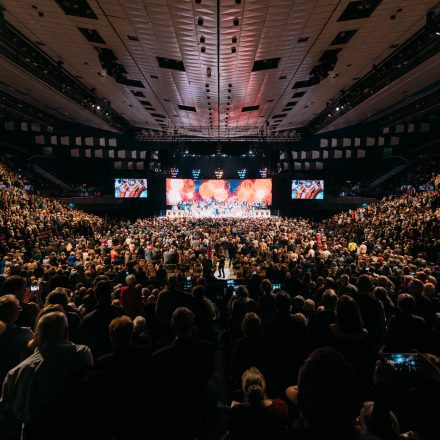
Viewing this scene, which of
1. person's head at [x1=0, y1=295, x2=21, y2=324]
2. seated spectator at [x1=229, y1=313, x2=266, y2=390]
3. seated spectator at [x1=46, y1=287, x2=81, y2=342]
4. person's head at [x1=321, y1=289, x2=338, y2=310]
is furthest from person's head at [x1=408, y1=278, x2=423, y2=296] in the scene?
person's head at [x1=0, y1=295, x2=21, y2=324]

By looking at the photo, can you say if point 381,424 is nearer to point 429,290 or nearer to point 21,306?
point 429,290

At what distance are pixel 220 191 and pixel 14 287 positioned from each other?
32.0 m

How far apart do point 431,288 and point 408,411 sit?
11.5 ft

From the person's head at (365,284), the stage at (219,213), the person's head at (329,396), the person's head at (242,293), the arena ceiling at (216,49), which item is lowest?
the person's head at (242,293)

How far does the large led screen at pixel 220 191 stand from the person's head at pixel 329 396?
1333 inches

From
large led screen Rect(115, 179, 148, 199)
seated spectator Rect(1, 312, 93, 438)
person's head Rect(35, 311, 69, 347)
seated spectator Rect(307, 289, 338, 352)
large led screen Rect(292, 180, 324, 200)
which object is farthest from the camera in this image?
large led screen Rect(292, 180, 324, 200)

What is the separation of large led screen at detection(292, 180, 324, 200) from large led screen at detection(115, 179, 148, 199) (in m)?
14.8

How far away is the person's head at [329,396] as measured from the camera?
45.4 inches

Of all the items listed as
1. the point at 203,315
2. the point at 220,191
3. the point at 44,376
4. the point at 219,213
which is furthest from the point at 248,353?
the point at 220,191

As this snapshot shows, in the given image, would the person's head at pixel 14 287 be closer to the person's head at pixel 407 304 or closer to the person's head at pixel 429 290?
the person's head at pixel 407 304

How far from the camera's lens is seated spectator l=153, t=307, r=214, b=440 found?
2.25 meters

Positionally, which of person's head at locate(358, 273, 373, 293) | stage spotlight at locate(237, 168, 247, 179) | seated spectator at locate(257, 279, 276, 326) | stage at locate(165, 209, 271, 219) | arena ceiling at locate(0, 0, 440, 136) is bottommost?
seated spectator at locate(257, 279, 276, 326)

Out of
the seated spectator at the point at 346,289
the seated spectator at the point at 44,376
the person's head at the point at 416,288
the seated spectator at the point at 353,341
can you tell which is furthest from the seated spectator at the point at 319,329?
the seated spectator at the point at 44,376

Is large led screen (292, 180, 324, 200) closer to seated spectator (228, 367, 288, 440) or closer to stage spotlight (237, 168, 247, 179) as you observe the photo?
stage spotlight (237, 168, 247, 179)
